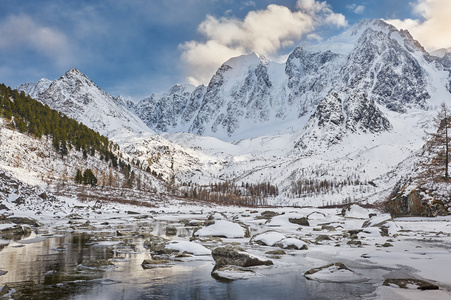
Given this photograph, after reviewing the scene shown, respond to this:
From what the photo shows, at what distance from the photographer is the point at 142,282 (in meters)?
12.3

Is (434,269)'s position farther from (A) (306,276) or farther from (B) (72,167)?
(B) (72,167)

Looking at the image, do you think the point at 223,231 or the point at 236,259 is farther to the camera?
the point at 223,231

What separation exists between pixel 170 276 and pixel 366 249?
14056 millimetres

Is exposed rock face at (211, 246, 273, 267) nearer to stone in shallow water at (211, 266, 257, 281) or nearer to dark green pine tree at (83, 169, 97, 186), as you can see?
stone in shallow water at (211, 266, 257, 281)

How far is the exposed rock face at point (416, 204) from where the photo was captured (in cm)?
4369

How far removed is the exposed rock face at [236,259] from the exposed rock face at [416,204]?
3825cm

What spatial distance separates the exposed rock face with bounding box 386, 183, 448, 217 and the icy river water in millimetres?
37784

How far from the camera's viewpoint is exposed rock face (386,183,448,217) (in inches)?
1720

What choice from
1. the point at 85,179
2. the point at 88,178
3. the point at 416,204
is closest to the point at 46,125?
the point at 88,178

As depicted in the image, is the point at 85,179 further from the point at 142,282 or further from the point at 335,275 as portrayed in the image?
the point at 335,275

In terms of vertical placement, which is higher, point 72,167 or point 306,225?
point 72,167

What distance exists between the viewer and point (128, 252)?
19922 mm

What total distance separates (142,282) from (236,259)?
5080mm

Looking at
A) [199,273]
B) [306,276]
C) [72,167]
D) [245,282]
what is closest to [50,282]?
[199,273]
